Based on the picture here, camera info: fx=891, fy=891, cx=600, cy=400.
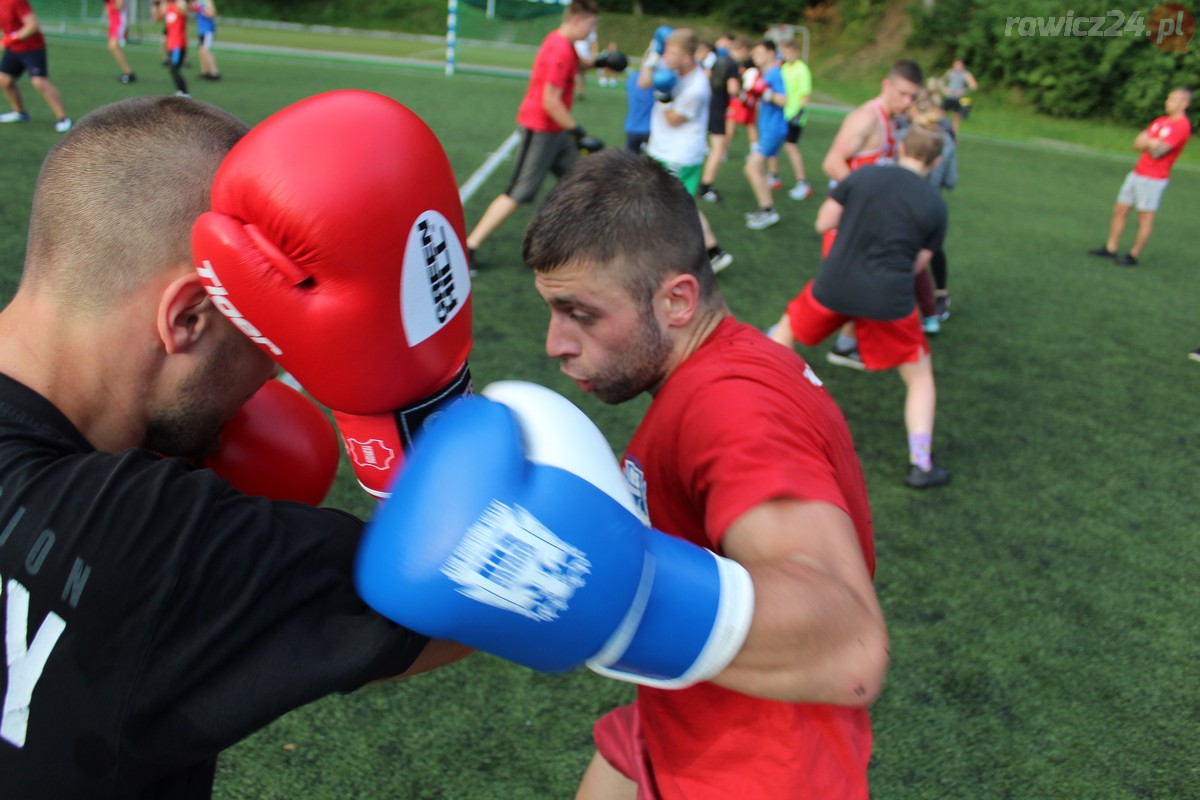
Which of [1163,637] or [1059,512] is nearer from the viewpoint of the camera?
[1163,637]

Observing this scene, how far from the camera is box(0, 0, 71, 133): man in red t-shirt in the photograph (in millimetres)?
9383

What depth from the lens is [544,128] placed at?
670 centimetres

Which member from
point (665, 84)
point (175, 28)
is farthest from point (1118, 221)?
point (175, 28)

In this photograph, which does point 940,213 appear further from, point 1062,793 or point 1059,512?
point 1062,793

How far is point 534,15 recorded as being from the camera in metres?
22.9

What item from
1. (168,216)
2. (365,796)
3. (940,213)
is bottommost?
(365,796)

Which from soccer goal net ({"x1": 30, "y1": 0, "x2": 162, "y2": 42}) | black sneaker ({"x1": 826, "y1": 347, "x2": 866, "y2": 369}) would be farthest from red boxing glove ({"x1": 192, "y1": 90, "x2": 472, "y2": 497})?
soccer goal net ({"x1": 30, "y1": 0, "x2": 162, "y2": 42})

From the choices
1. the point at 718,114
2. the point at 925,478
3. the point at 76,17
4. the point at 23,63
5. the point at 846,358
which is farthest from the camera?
the point at 76,17

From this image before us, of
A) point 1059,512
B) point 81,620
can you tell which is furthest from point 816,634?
point 1059,512

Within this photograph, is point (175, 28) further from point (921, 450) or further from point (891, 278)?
point (921, 450)

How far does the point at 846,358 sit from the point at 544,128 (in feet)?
9.27

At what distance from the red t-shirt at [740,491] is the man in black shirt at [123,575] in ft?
1.59

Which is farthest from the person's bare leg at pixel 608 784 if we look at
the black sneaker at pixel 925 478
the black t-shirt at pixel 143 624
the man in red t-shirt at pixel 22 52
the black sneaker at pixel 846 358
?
the man in red t-shirt at pixel 22 52

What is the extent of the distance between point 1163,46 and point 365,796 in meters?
25.8
